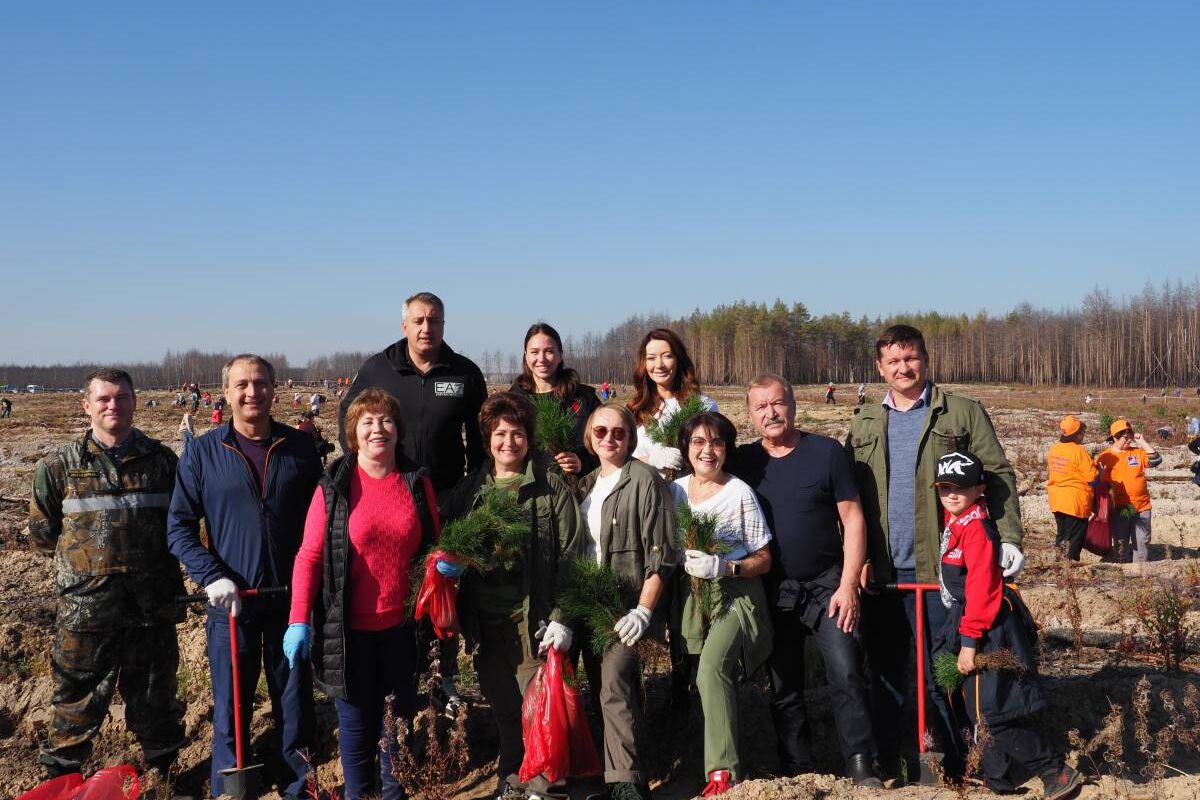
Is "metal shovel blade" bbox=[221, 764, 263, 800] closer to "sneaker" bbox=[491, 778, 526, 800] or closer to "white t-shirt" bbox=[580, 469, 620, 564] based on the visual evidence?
"sneaker" bbox=[491, 778, 526, 800]

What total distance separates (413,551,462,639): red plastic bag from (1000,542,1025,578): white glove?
2656 millimetres

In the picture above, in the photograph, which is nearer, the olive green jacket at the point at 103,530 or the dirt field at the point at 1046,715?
the dirt field at the point at 1046,715

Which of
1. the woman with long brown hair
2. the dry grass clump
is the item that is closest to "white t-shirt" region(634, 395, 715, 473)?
the woman with long brown hair

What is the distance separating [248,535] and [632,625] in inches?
79.3

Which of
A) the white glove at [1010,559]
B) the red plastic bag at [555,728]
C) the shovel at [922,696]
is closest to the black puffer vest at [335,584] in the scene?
the red plastic bag at [555,728]

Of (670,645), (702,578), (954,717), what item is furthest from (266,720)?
(954,717)

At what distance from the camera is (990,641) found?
13.6ft

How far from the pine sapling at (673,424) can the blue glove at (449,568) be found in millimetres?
1418

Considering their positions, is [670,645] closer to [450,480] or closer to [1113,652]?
[450,480]

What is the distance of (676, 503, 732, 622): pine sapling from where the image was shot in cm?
421

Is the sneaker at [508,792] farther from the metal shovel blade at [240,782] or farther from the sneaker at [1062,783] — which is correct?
the sneaker at [1062,783]

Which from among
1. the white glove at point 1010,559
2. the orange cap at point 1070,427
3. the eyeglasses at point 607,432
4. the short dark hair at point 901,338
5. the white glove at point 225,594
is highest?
the short dark hair at point 901,338

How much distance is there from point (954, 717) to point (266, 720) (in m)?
4.12

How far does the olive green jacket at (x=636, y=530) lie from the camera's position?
4.31 meters
